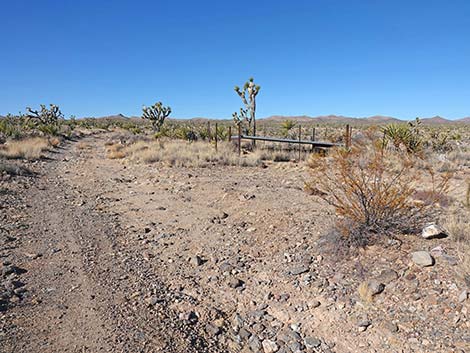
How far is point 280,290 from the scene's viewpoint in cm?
450

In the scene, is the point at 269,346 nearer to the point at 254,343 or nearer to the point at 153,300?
the point at 254,343

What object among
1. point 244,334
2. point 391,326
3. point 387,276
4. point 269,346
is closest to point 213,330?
point 244,334

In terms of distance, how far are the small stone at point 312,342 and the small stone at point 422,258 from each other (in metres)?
1.66

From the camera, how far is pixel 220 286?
4.70 meters

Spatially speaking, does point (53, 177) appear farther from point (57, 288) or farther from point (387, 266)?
point (387, 266)

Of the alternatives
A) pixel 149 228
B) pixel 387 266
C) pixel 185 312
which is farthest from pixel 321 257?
pixel 149 228

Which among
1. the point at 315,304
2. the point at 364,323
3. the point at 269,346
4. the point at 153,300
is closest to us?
the point at 269,346

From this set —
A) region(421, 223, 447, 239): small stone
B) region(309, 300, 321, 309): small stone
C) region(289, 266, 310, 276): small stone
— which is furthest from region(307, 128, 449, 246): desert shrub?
region(309, 300, 321, 309): small stone

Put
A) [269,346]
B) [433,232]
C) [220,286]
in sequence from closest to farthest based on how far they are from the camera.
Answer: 1. [269,346]
2. [220,286]
3. [433,232]

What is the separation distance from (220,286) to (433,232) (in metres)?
2.92

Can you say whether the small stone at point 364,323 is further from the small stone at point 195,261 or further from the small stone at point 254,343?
the small stone at point 195,261

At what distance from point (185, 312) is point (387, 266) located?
2.45m

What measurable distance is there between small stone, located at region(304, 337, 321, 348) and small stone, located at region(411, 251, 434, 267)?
1657 millimetres

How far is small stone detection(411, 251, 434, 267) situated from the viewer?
14.2ft
